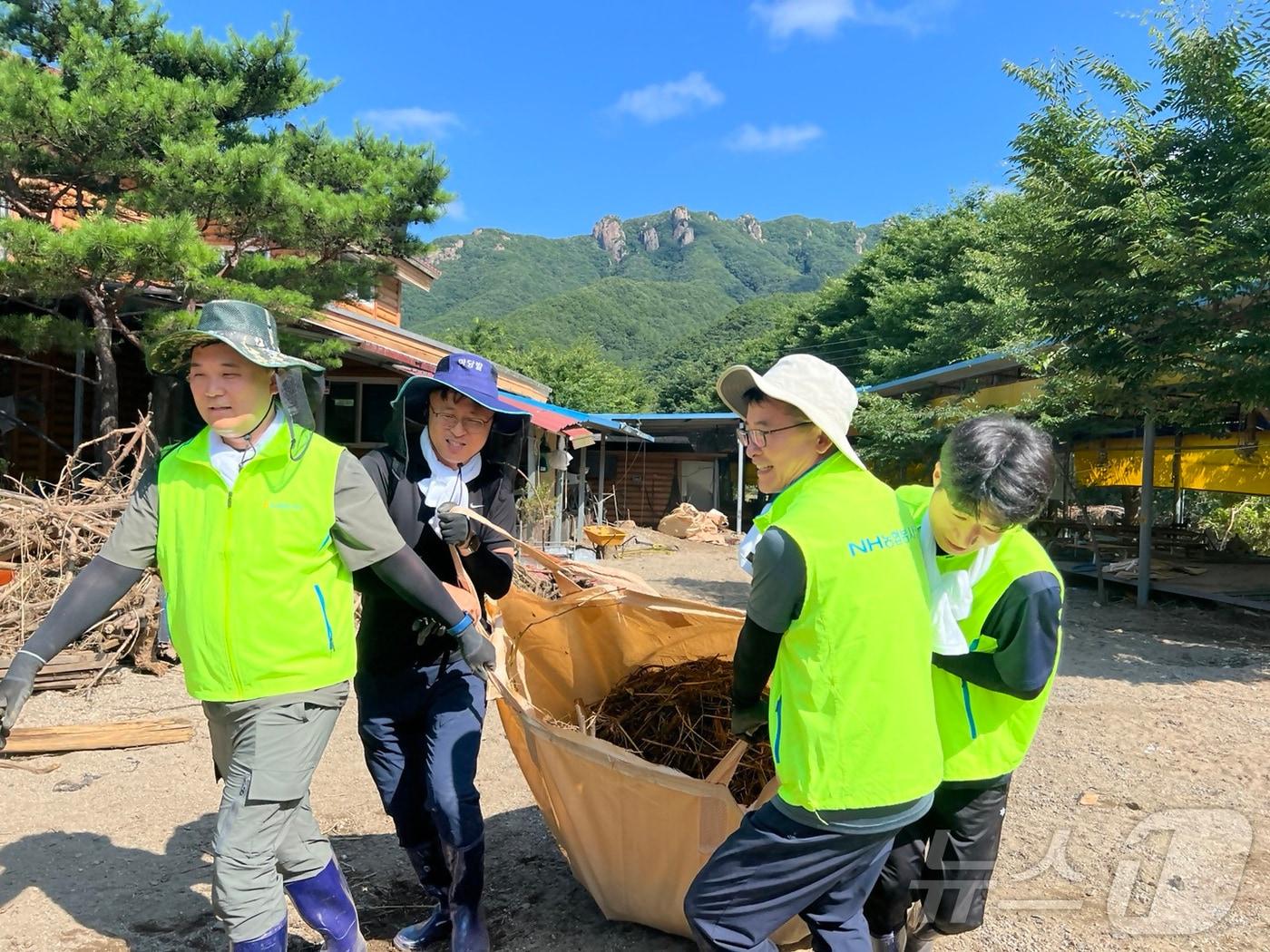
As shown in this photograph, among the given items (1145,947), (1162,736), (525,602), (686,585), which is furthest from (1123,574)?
(525,602)

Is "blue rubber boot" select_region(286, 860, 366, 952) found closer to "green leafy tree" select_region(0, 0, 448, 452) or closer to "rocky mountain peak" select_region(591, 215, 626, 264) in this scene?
"green leafy tree" select_region(0, 0, 448, 452)

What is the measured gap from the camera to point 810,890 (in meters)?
1.67

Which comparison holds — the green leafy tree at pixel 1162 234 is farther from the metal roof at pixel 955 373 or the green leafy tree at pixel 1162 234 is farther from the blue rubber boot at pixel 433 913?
the blue rubber boot at pixel 433 913

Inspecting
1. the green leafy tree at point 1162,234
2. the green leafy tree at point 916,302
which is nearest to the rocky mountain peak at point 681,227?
the green leafy tree at point 916,302

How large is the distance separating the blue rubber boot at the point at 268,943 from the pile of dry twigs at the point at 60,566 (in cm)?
414

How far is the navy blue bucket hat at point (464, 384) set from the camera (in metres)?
2.50

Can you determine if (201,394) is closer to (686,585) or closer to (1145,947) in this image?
(1145,947)

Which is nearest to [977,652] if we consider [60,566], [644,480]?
[60,566]

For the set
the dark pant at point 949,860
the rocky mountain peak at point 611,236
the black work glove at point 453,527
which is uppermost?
the rocky mountain peak at point 611,236

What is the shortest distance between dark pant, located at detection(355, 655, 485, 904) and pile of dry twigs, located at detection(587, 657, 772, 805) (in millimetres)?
454

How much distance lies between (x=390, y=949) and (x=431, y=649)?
3.01 ft

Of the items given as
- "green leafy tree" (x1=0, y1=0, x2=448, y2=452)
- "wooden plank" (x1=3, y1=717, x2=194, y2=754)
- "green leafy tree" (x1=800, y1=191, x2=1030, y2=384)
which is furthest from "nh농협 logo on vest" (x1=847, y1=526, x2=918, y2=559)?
"green leafy tree" (x1=800, y1=191, x2=1030, y2=384)

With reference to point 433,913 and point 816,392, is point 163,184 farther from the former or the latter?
point 816,392

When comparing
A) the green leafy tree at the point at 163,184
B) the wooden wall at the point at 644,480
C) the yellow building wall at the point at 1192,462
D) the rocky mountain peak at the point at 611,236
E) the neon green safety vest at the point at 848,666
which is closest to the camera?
the neon green safety vest at the point at 848,666
